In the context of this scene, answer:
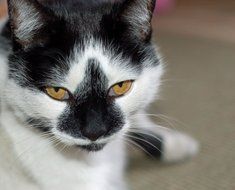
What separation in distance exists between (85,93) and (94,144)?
0.41 feet

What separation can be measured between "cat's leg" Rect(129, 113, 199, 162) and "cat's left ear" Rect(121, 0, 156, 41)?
0.39 m

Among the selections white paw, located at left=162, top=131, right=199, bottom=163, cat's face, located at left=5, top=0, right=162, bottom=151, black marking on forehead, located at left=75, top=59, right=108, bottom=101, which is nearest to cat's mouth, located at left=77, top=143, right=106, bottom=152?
cat's face, located at left=5, top=0, right=162, bottom=151

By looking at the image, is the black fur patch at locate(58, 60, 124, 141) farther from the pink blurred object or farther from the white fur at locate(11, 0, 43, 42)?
the pink blurred object

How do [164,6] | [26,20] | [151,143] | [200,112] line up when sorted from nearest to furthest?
[26,20]
[151,143]
[200,112]
[164,6]

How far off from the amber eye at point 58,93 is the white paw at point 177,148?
0.50m

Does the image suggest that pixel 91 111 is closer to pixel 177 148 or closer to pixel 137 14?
pixel 137 14

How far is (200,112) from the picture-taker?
169 cm

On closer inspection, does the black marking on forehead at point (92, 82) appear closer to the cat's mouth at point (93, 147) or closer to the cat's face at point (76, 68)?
the cat's face at point (76, 68)

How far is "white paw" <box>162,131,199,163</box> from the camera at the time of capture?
1352 mm

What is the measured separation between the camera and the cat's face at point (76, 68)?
3.02 ft

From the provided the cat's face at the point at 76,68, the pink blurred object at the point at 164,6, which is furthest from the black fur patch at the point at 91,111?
the pink blurred object at the point at 164,6

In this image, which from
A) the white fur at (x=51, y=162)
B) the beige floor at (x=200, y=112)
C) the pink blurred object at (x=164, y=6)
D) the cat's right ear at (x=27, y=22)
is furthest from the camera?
the pink blurred object at (x=164, y=6)

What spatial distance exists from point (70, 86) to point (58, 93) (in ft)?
0.11

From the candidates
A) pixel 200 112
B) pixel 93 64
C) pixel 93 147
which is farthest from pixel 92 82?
pixel 200 112
